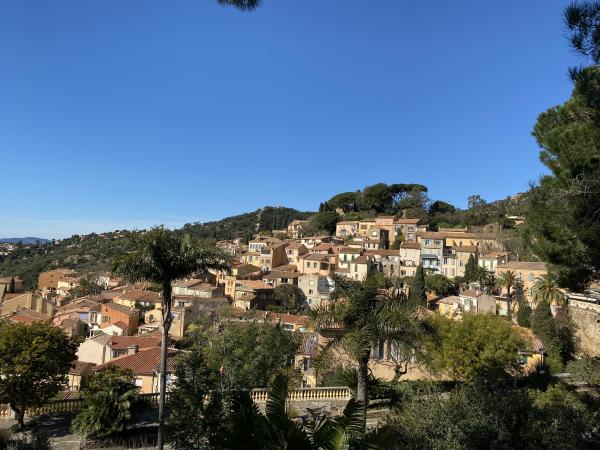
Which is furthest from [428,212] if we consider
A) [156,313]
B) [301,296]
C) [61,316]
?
[61,316]

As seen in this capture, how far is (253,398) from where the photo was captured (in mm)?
14633

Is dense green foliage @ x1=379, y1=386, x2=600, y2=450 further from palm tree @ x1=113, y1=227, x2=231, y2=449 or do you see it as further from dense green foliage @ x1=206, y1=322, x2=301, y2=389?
dense green foliage @ x1=206, y1=322, x2=301, y2=389

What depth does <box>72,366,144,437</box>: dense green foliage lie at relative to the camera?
37.6ft

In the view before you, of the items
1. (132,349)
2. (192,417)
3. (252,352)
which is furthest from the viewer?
(132,349)

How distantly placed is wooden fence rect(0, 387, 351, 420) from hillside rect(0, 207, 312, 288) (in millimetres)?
78163

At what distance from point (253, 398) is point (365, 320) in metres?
→ 6.35

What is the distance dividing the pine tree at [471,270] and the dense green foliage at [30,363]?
163 feet

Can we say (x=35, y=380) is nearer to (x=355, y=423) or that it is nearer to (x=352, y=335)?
(x=352, y=335)

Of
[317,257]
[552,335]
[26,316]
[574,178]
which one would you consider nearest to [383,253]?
[317,257]

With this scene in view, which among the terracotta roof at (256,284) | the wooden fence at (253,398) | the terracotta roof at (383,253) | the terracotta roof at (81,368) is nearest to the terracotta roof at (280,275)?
the terracotta roof at (256,284)

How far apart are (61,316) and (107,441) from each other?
144 feet

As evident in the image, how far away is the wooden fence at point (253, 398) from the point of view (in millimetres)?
13797

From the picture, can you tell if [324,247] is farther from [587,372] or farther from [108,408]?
[108,408]

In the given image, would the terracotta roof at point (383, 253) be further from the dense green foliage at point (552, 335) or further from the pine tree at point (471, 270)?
the dense green foliage at point (552, 335)
